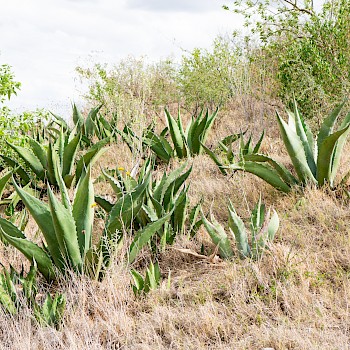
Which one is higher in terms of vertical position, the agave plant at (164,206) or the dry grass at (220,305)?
the agave plant at (164,206)

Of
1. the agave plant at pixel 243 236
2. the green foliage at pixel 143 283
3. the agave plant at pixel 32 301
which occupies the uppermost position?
the agave plant at pixel 243 236

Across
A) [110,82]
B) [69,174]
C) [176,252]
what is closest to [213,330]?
[176,252]

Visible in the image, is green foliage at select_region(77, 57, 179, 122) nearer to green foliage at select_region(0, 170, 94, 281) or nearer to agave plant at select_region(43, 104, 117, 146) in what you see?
agave plant at select_region(43, 104, 117, 146)

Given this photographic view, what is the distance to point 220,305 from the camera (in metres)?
3.21

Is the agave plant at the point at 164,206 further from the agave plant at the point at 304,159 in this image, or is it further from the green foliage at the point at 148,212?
the agave plant at the point at 304,159

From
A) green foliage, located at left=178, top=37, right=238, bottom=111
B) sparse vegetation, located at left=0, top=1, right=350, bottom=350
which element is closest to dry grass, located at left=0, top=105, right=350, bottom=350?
sparse vegetation, located at left=0, top=1, right=350, bottom=350

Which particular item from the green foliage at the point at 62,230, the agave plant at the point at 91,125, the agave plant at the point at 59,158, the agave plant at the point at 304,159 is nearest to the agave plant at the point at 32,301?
the green foliage at the point at 62,230

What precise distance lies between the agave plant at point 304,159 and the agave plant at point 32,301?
2088 mm

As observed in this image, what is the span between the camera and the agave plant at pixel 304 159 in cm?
464

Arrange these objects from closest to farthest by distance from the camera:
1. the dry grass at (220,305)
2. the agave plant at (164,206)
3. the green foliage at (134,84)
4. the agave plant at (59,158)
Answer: the dry grass at (220,305)
the agave plant at (164,206)
the agave plant at (59,158)
the green foliage at (134,84)

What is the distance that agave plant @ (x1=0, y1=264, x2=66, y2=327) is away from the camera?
10.2 ft

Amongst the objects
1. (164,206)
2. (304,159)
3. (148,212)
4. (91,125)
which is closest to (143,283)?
(148,212)

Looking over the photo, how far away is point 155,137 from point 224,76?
12.0 feet

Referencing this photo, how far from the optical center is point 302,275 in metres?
3.35
